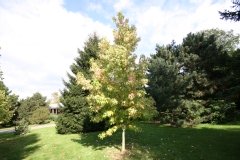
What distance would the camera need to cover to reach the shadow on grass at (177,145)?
1743 centimetres

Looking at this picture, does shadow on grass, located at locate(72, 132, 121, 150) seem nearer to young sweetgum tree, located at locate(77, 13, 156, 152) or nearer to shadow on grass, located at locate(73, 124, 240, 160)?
shadow on grass, located at locate(73, 124, 240, 160)

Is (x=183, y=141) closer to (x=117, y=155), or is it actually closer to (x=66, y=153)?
(x=117, y=155)

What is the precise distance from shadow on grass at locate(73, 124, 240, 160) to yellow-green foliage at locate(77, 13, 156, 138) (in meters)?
2.37

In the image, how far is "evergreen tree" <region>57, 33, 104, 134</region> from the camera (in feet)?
92.8

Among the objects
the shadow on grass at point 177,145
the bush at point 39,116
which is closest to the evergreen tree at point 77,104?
the shadow on grass at point 177,145

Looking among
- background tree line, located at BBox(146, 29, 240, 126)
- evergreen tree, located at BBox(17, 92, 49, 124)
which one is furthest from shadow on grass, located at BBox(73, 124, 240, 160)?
evergreen tree, located at BBox(17, 92, 49, 124)

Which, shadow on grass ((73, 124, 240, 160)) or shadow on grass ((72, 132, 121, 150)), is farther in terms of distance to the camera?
shadow on grass ((72, 132, 121, 150))

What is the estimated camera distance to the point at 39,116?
58.4 meters

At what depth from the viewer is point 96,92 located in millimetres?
18156

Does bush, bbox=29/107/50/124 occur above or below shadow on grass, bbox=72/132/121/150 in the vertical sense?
above

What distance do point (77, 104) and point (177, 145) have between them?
1179cm

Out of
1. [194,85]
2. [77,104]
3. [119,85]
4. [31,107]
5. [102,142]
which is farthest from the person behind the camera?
[31,107]

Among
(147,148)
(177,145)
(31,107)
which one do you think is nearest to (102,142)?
(147,148)

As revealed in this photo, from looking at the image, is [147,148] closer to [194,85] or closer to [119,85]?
[119,85]
